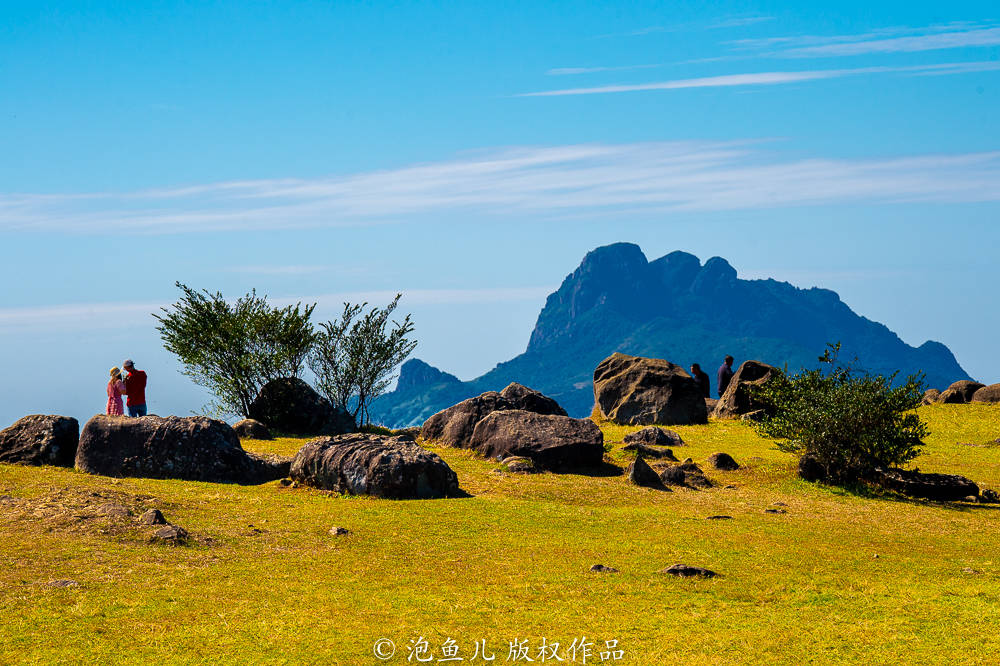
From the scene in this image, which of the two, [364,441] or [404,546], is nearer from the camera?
[404,546]

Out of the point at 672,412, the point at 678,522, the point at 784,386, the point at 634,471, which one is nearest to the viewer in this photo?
the point at 678,522

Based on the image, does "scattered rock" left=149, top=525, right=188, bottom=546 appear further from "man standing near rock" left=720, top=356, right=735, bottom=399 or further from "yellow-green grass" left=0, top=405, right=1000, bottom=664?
"man standing near rock" left=720, top=356, right=735, bottom=399

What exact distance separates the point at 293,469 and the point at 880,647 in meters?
17.3

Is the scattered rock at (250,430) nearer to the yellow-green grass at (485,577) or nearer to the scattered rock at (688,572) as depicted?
the yellow-green grass at (485,577)

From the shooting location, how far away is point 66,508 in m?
19.3

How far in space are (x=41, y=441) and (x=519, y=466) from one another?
14.3 metres

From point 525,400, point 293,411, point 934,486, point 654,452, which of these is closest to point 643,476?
point 654,452

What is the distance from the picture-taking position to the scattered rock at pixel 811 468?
29703 mm

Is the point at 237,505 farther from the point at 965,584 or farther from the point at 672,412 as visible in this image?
the point at 672,412

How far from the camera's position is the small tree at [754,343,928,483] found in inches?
1127

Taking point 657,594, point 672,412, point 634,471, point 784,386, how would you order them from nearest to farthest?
point 657,594 → point 634,471 → point 784,386 → point 672,412

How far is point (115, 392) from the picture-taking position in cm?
3434

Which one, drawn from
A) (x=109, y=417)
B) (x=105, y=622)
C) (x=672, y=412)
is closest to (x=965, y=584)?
(x=105, y=622)

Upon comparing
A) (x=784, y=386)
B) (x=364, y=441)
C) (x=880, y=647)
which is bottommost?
(x=880, y=647)
